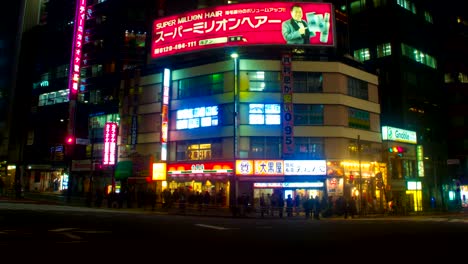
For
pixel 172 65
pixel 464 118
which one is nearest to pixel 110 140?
pixel 172 65

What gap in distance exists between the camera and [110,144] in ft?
140

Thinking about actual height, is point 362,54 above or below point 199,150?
above

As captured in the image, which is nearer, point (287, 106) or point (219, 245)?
point (219, 245)

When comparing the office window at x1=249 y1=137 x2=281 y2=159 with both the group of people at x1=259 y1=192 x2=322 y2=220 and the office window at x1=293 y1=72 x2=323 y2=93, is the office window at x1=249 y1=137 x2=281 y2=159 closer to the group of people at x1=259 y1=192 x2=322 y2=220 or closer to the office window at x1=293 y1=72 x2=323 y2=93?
the group of people at x1=259 y1=192 x2=322 y2=220

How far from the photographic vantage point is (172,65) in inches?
1640

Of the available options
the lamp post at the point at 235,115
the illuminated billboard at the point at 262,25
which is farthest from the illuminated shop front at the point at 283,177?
the illuminated billboard at the point at 262,25

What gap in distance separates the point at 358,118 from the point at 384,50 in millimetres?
15856

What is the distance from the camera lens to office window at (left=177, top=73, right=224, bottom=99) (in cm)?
3797

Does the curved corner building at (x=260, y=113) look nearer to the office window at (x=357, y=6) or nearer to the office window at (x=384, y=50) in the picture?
the office window at (x=384, y=50)

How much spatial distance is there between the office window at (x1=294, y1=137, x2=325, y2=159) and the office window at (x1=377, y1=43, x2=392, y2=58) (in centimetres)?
2014

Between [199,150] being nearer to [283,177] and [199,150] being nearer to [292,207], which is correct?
[283,177]

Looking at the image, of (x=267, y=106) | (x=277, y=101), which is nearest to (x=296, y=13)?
(x=277, y=101)

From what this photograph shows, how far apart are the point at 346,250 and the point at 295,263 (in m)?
2.91

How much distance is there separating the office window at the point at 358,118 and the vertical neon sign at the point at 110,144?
77.6 ft
